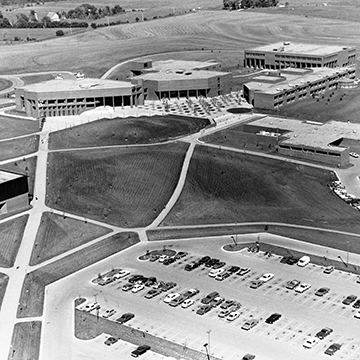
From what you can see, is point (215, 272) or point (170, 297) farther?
point (215, 272)

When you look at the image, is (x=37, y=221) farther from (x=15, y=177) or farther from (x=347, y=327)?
(x=347, y=327)

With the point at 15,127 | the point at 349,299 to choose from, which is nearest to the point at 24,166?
the point at 15,127

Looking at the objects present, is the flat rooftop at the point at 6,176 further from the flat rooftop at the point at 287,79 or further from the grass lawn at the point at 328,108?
the flat rooftop at the point at 287,79

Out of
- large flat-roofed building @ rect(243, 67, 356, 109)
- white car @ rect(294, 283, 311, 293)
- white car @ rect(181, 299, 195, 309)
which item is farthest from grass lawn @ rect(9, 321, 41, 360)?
large flat-roofed building @ rect(243, 67, 356, 109)

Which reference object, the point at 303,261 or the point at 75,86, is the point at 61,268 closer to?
the point at 303,261

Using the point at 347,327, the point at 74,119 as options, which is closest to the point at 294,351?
the point at 347,327

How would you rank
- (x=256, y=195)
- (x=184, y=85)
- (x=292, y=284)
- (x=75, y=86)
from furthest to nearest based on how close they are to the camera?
(x=184, y=85), (x=75, y=86), (x=256, y=195), (x=292, y=284)
